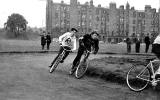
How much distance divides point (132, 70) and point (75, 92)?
1599 mm

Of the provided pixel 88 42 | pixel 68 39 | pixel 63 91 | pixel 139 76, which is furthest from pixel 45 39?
pixel 139 76

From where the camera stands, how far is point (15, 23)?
113 m

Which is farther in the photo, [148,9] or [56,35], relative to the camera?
[148,9]

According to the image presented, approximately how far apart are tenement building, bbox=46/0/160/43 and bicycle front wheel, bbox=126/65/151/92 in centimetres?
9026

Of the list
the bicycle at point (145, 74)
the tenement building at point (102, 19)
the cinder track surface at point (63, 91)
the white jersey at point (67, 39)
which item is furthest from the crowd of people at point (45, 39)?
the tenement building at point (102, 19)

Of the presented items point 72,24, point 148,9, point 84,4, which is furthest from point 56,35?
point 148,9

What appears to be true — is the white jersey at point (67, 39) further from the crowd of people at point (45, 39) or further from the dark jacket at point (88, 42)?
the crowd of people at point (45, 39)

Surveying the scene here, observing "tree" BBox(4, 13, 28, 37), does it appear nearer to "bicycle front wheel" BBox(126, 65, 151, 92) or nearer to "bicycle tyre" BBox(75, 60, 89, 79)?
"bicycle tyre" BBox(75, 60, 89, 79)

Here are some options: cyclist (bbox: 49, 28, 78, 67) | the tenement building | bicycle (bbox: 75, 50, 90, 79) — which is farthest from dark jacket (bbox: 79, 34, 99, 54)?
the tenement building

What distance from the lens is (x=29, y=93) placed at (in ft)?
23.6

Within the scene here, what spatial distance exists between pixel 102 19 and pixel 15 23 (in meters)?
32.6

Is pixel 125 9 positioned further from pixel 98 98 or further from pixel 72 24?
pixel 98 98

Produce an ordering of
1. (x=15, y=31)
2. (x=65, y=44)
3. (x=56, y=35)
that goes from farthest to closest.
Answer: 1. (x=15, y=31)
2. (x=56, y=35)
3. (x=65, y=44)

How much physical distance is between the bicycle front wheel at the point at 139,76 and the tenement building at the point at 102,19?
90.3 m
